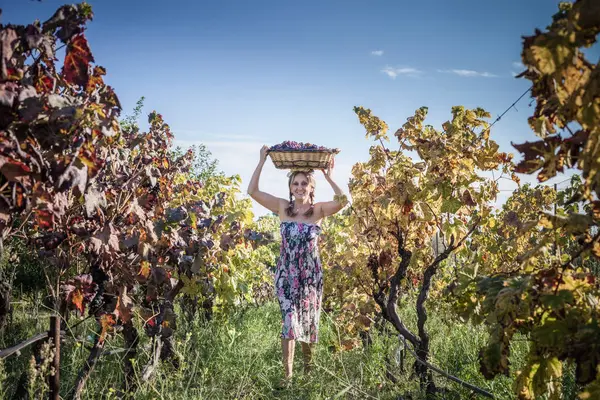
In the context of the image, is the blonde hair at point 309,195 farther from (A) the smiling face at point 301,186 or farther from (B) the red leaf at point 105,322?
(B) the red leaf at point 105,322

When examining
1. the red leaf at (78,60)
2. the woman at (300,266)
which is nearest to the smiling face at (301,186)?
the woman at (300,266)

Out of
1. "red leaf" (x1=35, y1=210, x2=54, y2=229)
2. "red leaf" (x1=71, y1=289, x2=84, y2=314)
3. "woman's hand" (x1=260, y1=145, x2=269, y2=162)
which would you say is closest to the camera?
"red leaf" (x1=35, y1=210, x2=54, y2=229)

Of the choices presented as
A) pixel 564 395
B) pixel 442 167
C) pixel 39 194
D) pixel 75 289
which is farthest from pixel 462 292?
pixel 75 289

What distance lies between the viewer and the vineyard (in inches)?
54.7

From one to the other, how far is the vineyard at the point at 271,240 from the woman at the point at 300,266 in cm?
24

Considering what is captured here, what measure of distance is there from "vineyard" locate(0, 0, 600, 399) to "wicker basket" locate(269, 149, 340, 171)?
0.50 m

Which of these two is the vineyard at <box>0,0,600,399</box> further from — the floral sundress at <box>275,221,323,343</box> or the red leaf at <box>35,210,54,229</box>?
the floral sundress at <box>275,221,323,343</box>

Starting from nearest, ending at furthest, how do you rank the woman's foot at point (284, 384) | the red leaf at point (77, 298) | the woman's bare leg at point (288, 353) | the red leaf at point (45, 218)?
the red leaf at point (45, 218) < the red leaf at point (77, 298) < the woman's foot at point (284, 384) < the woman's bare leg at point (288, 353)

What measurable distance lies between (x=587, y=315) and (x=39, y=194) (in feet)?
5.66

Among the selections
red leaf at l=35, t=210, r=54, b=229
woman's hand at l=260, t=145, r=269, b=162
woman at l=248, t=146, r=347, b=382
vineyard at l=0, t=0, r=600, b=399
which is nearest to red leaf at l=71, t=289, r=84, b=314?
vineyard at l=0, t=0, r=600, b=399

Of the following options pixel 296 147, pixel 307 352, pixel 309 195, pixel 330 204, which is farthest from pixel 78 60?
pixel 307 352

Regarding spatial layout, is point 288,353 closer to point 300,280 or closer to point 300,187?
point 300,280

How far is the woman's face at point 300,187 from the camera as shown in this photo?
411cm

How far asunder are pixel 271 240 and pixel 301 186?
0.56 metres
